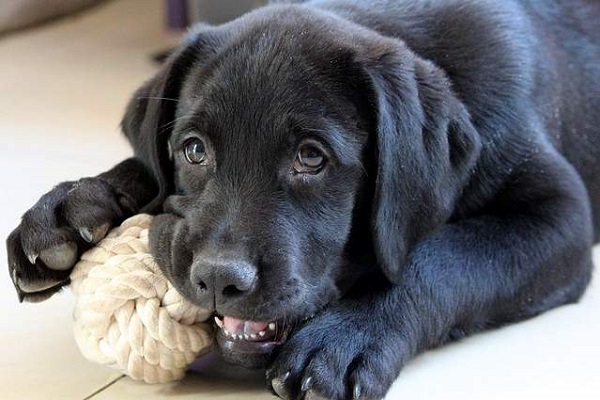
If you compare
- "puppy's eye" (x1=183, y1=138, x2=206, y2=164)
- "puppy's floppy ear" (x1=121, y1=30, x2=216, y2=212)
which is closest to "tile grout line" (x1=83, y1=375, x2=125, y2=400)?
"puppy's floppy ear" (x1=121, y1=30, x2=216, y2=212)

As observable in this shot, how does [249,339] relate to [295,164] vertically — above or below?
below

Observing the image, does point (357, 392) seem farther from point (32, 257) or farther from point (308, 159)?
point (32, 257)

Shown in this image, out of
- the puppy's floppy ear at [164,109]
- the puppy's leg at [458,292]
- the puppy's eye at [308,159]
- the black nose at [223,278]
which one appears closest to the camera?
the black nose at [223,278]

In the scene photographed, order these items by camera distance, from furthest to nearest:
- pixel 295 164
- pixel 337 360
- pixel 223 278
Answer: pixel 295 164
pixel 337 360
pixel 223 278

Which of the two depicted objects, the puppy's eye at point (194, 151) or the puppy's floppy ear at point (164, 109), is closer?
the puppy's eye at point (194, 151)

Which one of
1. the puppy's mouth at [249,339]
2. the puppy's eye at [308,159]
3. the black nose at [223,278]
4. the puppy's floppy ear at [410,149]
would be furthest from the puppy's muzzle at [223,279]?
the puppy's floppy ear at [410,149]

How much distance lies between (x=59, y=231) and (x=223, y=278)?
1.64 feet

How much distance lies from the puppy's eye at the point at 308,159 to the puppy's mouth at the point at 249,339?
304mm

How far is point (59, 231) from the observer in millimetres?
2289

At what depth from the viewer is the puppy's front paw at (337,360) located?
2.02 metres

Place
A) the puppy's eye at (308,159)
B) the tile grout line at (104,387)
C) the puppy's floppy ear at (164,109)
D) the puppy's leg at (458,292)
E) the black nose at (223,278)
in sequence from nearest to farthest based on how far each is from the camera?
the black nose at (223,278)
the puppy's leg at (458,292)
the puppy's eye at (308,159)
the tile grout line at (104,387)
the puppy's floppy ear at (164,109)

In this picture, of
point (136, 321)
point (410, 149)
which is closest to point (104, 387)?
point (136, 321)

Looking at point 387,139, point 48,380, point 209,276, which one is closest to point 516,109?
point 387,139

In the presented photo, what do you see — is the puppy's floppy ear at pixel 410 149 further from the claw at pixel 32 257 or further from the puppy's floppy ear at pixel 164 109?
the claw at pixel 32 257
